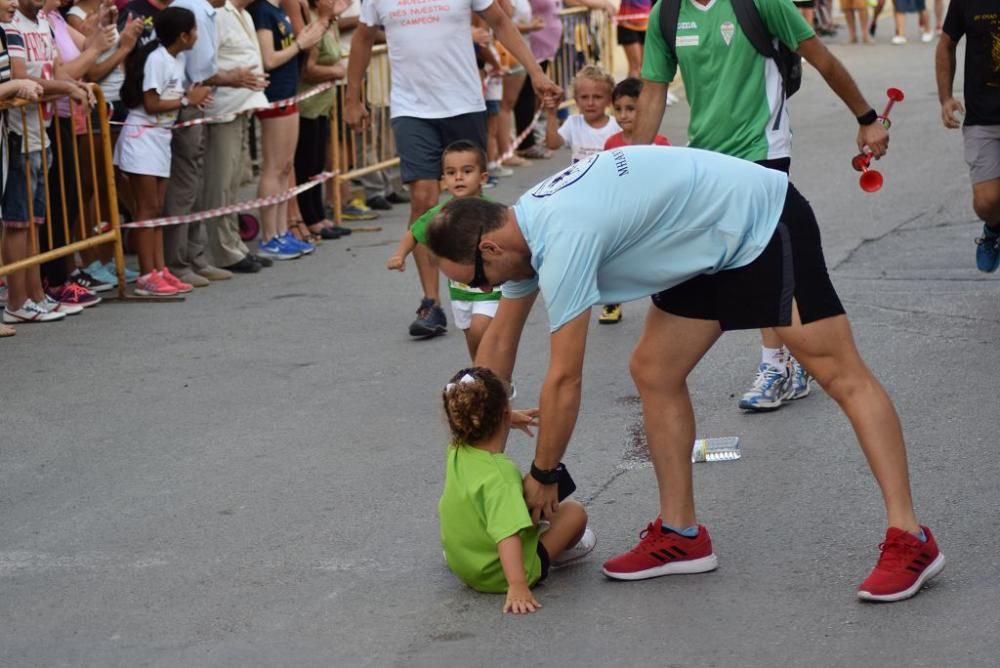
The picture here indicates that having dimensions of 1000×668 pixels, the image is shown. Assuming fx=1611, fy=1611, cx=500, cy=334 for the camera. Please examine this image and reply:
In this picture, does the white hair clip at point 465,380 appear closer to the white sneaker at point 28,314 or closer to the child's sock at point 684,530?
the child's sock at point 684,530

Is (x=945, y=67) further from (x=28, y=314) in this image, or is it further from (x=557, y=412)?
(x=28, y=314)

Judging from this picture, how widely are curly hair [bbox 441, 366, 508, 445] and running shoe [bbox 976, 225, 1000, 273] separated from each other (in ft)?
15.5

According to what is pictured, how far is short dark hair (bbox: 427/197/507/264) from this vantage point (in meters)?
4.66

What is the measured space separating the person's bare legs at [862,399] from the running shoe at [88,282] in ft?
20.8

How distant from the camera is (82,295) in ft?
32.6

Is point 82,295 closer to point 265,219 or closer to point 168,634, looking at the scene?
point 265,219

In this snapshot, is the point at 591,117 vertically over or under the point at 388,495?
over

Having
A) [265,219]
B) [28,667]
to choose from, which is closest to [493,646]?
[28,667]

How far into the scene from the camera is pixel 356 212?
13164 millimetres

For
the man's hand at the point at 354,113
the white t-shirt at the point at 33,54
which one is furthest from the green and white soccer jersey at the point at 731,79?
the white t-shirt at the point at 33,54

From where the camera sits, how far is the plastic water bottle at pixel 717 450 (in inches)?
256

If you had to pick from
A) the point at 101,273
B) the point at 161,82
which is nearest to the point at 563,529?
the point at 161,82


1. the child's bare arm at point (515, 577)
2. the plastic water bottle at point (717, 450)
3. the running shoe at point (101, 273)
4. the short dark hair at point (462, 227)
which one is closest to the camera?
the short dark hair at point (462, 227)

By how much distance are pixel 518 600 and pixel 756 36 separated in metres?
2.87
